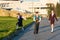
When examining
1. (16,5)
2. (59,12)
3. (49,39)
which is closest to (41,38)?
(49,39)

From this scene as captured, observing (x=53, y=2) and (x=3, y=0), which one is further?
(x=3, y=0)

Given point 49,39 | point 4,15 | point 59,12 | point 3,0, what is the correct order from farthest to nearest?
point 3,0, point 59,12, point 4,15, point 49,39

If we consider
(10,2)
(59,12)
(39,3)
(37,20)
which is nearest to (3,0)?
(10,2)

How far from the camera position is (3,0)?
86.8 m

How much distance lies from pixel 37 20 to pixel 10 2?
6078 cm

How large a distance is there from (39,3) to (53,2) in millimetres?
3794

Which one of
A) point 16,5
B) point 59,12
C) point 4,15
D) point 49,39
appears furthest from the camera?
point 16,5

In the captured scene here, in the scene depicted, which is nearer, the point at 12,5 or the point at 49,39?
the point at 49,39

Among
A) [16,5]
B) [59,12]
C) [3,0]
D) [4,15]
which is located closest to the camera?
[4,15]

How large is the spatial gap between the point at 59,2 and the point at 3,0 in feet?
53.4

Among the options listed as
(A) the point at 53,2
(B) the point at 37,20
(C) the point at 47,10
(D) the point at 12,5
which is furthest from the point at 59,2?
(B) the point at 37,20

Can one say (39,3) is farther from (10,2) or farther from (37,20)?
(37,20)

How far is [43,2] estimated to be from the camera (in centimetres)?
8250

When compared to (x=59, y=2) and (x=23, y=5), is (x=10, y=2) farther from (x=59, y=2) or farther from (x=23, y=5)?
(x=59, y=2)
